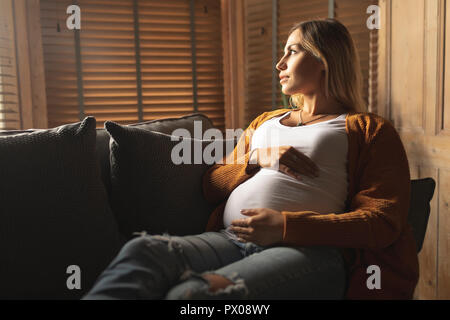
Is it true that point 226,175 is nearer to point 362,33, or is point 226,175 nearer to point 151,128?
Answer: point 151,128

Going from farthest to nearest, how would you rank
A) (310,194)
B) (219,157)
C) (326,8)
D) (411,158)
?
(326,8) < (411,158) < (219,157) < (310,194)

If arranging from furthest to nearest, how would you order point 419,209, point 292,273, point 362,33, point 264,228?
point 362,33
point 419,209
point 264,228
point 292,273

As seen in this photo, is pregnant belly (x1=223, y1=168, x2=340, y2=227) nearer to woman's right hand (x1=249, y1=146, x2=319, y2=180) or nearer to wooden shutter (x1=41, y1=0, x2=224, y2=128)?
woman's right hand (x1=249, y1=146, x2=319, y2=180)

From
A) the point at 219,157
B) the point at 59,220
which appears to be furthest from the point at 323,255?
the point at 59,220

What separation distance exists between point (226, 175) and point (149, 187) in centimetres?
25

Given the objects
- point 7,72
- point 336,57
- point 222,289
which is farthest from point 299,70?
point 7,72

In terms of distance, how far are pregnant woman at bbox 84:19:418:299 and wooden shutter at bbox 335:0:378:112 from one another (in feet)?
1.99

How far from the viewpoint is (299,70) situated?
4.59 feet

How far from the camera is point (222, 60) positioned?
2.64 m

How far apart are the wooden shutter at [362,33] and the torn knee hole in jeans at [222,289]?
1354mm

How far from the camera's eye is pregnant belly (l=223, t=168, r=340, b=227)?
3.98 feet

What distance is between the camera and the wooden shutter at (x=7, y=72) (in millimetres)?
Answer: 2154
